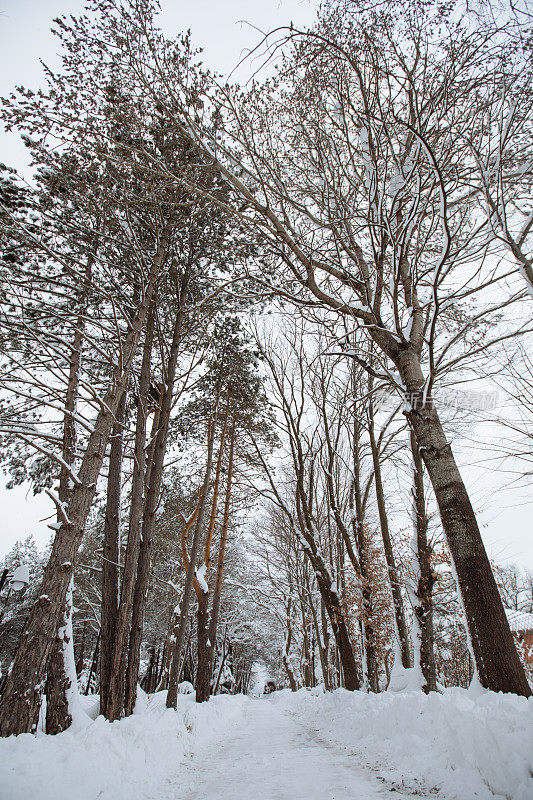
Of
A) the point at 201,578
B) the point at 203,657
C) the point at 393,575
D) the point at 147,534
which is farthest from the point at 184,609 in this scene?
the point at 393,575

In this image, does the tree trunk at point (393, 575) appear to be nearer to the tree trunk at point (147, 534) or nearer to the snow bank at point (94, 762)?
the tree trunk at point (147, 534)

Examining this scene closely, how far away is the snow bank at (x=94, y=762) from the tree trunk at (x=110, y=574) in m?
0.64

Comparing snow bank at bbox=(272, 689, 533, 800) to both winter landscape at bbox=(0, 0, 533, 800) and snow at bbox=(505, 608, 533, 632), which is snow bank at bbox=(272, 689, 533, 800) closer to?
winter landscape at bbox=(0, 0, 533, 800)

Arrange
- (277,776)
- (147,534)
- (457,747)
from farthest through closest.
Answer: (147,534)
(277,776)
(457,747)

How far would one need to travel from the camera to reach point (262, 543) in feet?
67.9

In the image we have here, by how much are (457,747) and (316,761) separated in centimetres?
234

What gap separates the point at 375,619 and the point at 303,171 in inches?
409

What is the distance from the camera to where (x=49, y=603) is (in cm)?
371

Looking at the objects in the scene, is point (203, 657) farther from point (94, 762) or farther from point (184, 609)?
point (94, 762)

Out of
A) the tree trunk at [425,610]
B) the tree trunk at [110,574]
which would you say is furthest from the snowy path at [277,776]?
the tree trunk at [425,610]

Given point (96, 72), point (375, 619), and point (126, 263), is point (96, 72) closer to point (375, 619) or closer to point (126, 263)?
point (126, 263)

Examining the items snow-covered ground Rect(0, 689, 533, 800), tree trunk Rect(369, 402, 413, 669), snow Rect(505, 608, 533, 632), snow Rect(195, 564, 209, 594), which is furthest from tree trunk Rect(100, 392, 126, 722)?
snow Rect(505, 608, 533, 632)

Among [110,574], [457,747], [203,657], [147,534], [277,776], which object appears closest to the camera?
[457,747]

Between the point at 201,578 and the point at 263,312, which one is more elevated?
the point at 263,312
